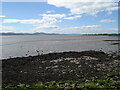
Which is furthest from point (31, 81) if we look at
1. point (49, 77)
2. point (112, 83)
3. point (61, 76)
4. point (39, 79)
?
point (112, 83)

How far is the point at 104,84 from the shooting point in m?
12.2

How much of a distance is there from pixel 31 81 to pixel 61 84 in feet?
10.7

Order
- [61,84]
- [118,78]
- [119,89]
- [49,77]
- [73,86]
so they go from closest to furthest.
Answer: [119,89] → [73,86] → [61,84] → [118,78] → [49,77]

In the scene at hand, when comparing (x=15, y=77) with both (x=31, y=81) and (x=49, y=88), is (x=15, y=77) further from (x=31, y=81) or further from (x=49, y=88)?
(x=49, y=88)

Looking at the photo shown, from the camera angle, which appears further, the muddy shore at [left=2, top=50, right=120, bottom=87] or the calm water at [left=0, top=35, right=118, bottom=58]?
the calm water at [left=0, top=35, right=118, bottom=58]

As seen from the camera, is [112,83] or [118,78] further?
[118,78]

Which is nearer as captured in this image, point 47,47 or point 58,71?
point 58,71

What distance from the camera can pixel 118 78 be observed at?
46.2 ft

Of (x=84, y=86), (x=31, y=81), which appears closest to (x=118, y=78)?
(x=84, y=86)

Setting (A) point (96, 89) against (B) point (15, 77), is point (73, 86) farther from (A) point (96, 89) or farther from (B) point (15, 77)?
(B) point (15, 77)

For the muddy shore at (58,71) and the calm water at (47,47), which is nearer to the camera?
the muddy shore at (58,71)

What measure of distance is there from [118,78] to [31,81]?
8.05 meters

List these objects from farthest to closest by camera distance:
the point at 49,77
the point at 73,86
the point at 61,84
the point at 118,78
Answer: the point at 49,77 < the point at 118,78 < the point at 61,84 < the point at 73,86

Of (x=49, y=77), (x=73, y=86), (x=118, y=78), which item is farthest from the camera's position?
(x=49, y=77)
